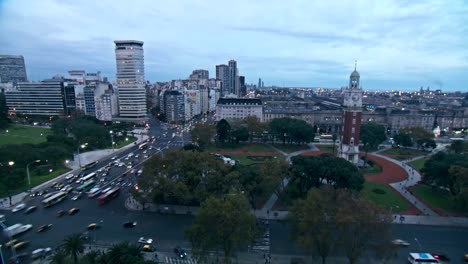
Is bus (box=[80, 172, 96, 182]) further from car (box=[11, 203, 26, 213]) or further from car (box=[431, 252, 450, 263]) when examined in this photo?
car (box=[431, 252, 450, 263])

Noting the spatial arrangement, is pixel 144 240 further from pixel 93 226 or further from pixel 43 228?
pixel 43 228

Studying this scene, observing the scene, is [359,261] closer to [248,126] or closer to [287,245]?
[287,245]

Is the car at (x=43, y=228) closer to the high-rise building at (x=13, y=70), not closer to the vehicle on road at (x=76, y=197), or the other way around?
the vehicle on road at (x=76, y=197)

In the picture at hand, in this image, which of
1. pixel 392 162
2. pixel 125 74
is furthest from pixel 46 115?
pixel 392 162

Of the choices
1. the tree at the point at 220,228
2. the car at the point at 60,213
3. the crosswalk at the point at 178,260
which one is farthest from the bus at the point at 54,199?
the tree at the point at 220,228

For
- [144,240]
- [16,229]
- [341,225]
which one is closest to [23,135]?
[16,229]

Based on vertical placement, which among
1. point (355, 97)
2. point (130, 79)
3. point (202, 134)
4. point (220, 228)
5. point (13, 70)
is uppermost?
point (13, 70)

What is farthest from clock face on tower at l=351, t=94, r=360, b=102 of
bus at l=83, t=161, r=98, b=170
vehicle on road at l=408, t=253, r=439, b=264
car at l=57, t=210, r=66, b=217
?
bus at l=83, t=161, r=98, b=170
